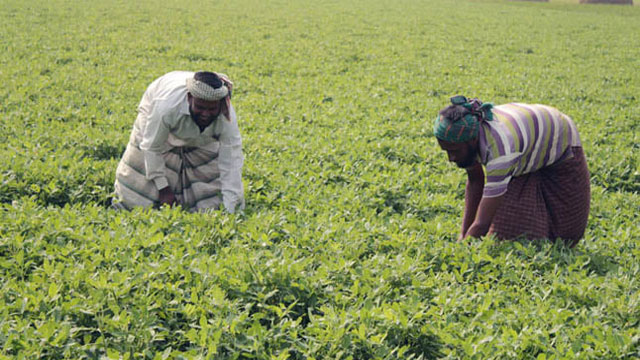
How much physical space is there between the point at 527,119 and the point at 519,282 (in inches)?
49.0

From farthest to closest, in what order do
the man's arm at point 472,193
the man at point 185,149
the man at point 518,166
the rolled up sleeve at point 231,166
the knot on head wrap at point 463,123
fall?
1. the rolled up sleeve at point 231,166
2. the man at point 185,149
3. the man's arm at point 472,193
4. the man at point 518,166
5. the knot on head wrap at point 463,123

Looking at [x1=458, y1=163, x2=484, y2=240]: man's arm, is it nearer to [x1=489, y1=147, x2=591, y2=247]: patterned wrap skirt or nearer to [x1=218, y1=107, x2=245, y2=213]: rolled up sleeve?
[x1=489, y1=147, x2=591, y2=247]: patterned wrap skirt

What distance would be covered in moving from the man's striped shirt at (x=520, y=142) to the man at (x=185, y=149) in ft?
7.20

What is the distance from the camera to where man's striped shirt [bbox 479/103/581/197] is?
12.8 ft

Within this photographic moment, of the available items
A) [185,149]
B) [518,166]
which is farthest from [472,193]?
[185,149]

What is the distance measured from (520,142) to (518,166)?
0.77 ft

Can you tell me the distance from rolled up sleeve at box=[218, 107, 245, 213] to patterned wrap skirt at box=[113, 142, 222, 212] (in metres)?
0.24

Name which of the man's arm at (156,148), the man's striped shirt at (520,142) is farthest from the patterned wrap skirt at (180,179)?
the man's striped shirt at (520,142)

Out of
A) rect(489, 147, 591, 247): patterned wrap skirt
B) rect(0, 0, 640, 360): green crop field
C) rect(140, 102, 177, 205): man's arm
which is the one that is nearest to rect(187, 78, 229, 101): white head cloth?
rect(140, 102, 177, 205): man's arm

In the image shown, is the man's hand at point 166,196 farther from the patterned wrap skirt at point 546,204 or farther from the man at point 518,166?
the patterned wrap skirt at point 546,204

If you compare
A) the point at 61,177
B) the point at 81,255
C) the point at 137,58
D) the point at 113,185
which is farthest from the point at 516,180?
the point at 137,58

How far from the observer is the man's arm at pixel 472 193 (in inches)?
177

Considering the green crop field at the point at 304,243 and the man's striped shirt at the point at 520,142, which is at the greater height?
the man's striped shirt at the point at 520,142

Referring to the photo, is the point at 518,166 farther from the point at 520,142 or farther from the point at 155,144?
the point at 155,144
